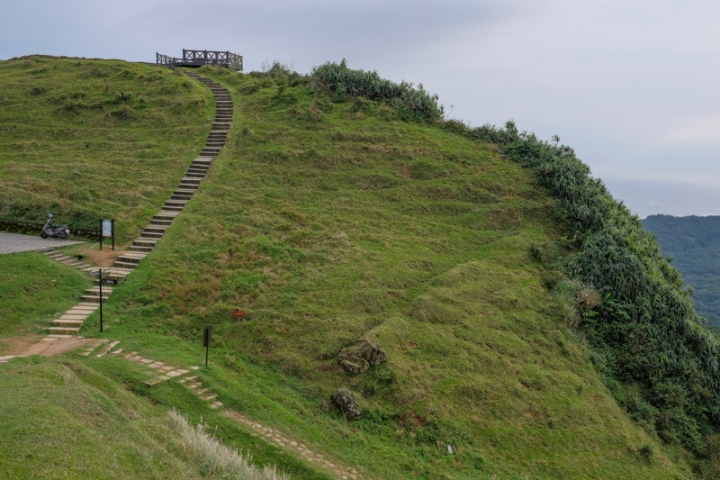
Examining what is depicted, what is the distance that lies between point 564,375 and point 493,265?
18.8ft

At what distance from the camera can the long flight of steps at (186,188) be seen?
60.9ft

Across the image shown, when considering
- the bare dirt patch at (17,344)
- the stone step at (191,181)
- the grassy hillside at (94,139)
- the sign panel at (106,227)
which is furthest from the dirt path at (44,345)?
the stone step at (191,181)

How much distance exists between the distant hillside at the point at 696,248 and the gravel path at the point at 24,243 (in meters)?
91.0

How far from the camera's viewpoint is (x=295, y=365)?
535 inches

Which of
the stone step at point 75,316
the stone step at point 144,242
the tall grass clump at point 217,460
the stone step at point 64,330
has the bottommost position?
the tall grass clump at point 217,460

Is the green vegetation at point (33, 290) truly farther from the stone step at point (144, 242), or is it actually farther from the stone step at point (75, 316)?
the stone step at point (144, 242)

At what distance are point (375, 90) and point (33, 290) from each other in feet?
82.3

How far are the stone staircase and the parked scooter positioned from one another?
5.38ft

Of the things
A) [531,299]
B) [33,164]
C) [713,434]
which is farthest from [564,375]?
[33,164]

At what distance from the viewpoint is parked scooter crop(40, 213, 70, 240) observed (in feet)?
63.6

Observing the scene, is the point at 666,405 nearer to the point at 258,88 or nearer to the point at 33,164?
the point at 33,164

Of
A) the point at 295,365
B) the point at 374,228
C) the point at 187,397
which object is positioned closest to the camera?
the point at 187,397

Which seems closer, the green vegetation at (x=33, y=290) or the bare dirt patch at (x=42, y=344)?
the bare dirt patch at (x=42, y=344)

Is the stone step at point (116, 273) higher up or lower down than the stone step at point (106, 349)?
higher up
